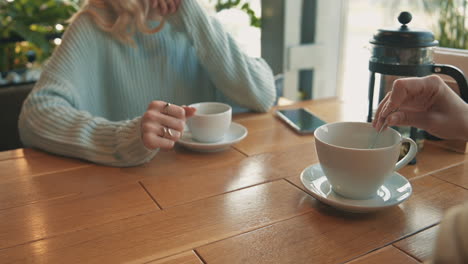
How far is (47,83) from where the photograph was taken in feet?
3.29

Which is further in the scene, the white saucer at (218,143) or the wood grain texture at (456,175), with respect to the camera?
the white saucer at (218,143)

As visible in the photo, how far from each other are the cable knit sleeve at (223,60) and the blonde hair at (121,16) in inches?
3.0

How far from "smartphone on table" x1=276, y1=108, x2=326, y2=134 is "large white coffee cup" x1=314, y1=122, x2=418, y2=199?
0.97 feet

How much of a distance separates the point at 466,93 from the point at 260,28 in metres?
1.56

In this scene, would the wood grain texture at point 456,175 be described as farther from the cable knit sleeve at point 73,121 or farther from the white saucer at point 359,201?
the cable knit sleeve at point 73,121

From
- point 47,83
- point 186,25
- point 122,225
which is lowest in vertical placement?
point 122,225

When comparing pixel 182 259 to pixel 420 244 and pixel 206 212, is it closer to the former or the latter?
→ pixel 206 212

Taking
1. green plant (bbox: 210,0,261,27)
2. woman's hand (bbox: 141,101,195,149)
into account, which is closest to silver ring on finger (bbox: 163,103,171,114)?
woman's hand (bbox: 141,101,195,149)

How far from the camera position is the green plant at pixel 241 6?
2119mm

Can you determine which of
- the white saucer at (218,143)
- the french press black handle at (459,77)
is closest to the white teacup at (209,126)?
the white saucer at (218,143)

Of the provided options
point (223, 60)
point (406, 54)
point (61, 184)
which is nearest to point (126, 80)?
point (223, 60)

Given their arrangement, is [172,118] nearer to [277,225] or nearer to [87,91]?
[277,225]

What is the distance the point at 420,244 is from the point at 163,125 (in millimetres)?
490

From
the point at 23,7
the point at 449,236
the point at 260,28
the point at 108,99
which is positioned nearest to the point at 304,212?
→ the point at 449,236
